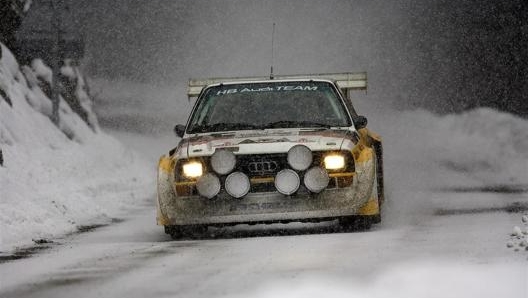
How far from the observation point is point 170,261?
8633 mm

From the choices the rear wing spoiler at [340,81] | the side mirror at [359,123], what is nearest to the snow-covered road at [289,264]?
the side mirror at [359,123]

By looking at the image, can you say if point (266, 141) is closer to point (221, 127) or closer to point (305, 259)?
point (221, 127)

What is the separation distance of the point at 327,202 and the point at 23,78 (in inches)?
887

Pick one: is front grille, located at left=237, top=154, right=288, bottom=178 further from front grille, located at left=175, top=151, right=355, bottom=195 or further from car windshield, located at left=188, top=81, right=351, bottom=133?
car windshield, located at left=188, top=81, right=351, bottom=133

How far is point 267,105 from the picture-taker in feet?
38.1

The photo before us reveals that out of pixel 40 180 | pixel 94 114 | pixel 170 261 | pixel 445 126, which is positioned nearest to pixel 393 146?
pixel 445 126

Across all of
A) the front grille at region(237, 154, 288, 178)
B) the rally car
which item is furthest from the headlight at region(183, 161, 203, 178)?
the front grille at region(237, 154, 288, 178)

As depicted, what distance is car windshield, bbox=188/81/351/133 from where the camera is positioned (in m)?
11.5

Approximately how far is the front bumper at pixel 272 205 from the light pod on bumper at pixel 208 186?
103mm

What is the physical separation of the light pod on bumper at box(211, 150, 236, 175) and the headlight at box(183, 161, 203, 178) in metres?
0.20

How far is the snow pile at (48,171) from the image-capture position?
40.2 ft

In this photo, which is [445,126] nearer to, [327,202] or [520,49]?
[520,49]

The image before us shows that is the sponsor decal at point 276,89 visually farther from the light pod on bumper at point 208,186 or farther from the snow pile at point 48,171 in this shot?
the snow pile at point 48,171

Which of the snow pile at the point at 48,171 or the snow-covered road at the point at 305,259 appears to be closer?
the snow-covered road at the point at 305,259
